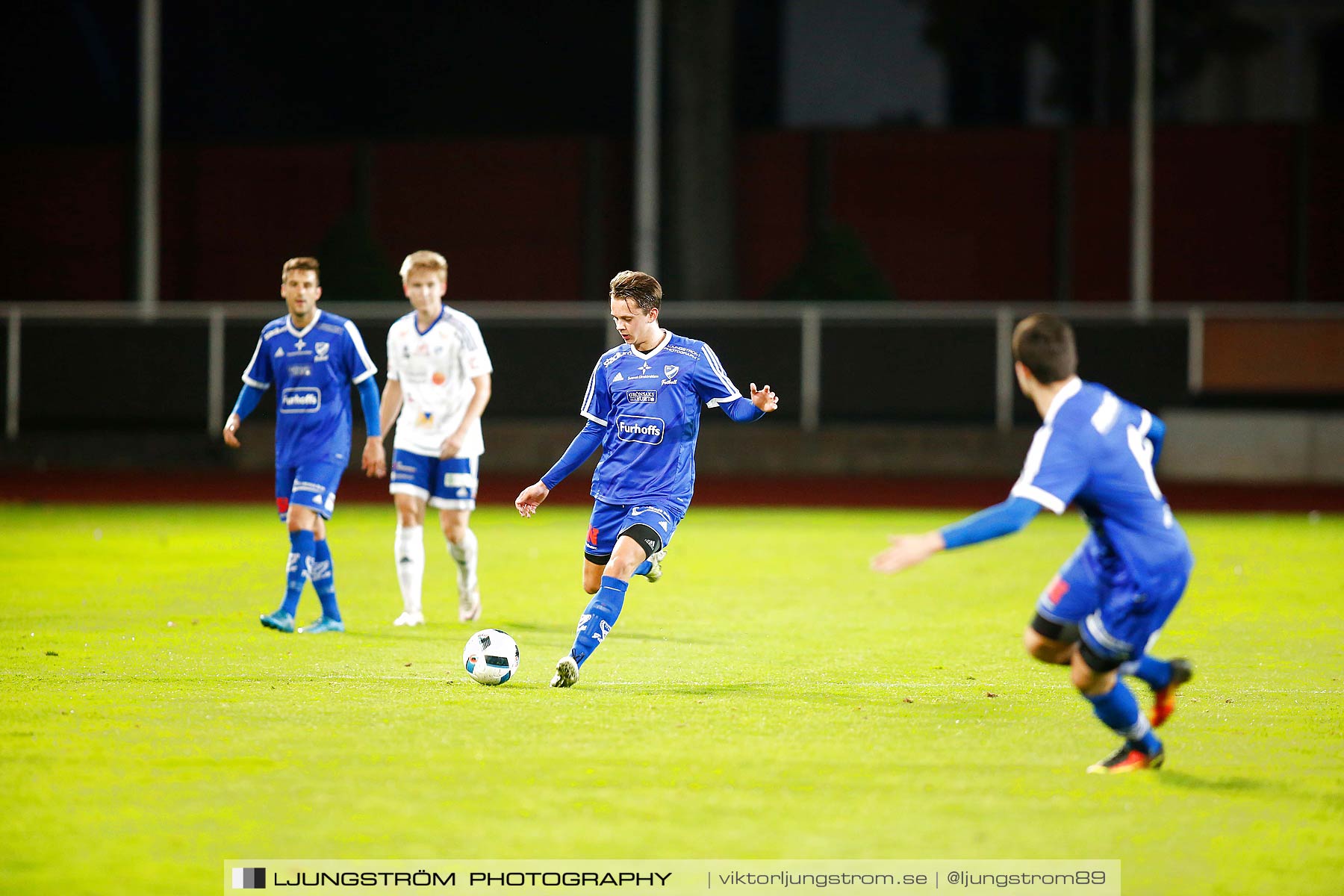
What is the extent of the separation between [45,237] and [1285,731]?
29.0 m

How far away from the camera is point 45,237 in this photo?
30.8m

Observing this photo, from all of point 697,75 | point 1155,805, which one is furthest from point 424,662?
point 697,75

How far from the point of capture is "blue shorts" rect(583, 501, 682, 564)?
7.34 metres

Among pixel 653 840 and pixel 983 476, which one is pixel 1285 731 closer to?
pixel 653 840

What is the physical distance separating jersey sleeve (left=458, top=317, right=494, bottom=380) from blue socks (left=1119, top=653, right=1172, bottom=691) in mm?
4997

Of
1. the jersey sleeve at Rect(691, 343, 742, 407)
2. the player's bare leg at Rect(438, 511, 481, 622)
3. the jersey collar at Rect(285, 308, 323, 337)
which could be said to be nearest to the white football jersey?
the player's bare leg at Rect(438, 511, 481, 622)

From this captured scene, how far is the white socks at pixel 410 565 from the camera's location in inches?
370

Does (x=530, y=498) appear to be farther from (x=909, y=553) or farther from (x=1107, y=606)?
(x=1107, y=606)

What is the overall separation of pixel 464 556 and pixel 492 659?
237 centimetres

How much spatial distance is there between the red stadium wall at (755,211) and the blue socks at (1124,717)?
80.8 ft

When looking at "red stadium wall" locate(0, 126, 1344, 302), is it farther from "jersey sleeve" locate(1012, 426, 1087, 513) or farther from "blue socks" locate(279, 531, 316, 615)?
"jersey sleeve" locate(1012, 426, 1087, 513)

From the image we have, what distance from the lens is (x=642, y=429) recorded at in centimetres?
758

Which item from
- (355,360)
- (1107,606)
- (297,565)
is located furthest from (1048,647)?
(355,360)

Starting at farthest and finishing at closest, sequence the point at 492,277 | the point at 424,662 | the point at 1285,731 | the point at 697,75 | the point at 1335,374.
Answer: the point at 492,277 < the point at 697,75 < the point at 1335,374 < the point at 424,662 < the point at 1285,731
